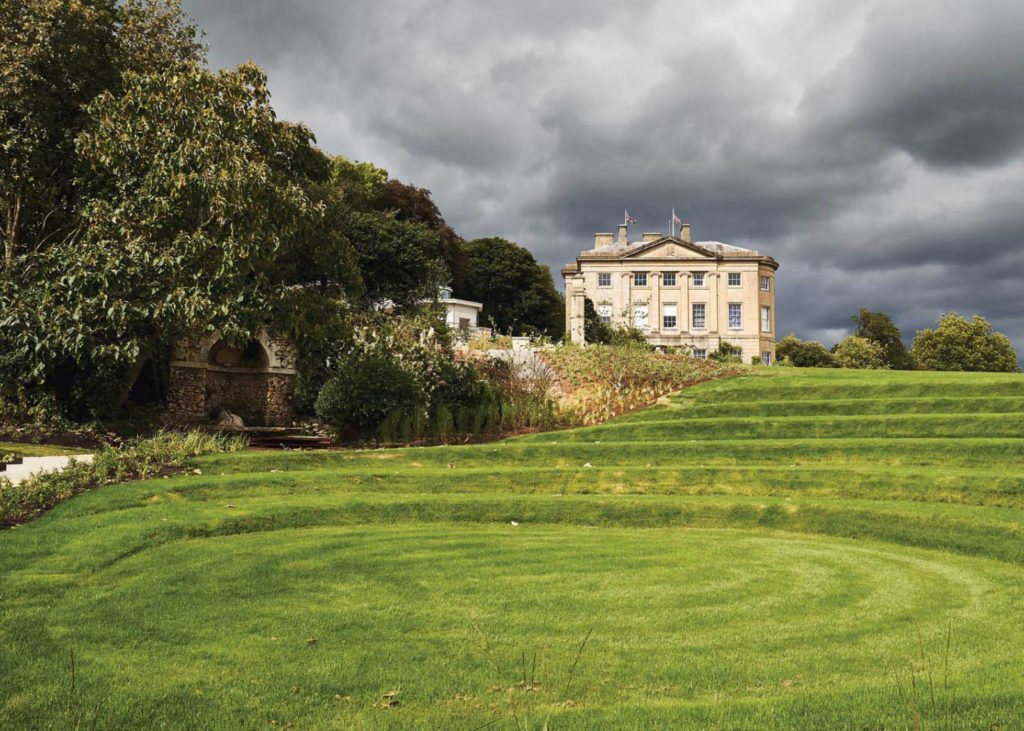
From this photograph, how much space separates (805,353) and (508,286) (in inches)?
917

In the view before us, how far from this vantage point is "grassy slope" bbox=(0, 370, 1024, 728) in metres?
3.56

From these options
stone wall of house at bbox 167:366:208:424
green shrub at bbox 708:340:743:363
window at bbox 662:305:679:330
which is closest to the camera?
stone wall of house at bbox 167:366:208:424

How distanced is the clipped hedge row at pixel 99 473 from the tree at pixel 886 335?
5285 centimetres

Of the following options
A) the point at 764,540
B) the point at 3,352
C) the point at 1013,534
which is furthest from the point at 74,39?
the point at 1013,534

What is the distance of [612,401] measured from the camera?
19.0 metres

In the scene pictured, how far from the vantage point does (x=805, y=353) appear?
5178 centimetres

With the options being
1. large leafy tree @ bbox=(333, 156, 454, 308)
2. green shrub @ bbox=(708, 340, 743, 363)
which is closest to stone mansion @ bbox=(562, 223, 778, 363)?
green shrub @ bbox=(708, 340, 743, 363)

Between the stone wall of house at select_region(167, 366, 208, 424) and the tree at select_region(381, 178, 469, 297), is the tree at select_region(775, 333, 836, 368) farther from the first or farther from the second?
the stone wall of house at select_region(167, 366, 208, 424)

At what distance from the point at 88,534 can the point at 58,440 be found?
798 cm

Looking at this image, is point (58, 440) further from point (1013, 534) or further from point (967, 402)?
point (967, 402)

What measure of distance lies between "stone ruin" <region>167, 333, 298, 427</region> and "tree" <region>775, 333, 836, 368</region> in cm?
4070

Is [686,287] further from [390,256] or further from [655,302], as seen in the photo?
[390,256]

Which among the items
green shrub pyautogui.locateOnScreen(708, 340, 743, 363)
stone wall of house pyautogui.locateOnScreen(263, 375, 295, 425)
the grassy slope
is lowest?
the grassy slope

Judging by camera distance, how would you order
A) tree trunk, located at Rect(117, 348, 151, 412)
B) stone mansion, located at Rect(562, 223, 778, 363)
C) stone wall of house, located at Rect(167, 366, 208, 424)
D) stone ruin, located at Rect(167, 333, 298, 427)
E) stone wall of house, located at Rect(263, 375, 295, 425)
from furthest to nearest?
→ 1. stone mansion, located at Rect(562, 223, 778, 363)
2. stone wall of house, located at Rect(263, 375, 295, 425)
3. stone ruin, located at Rect(167, 333, 298, 427)
4. stone wall of house, located at Rect(167, 366, 208, 424)
5. tree trunk, located at Rect(117, 348, 151, 412)
